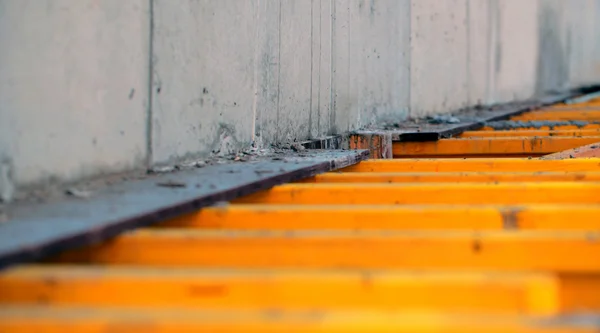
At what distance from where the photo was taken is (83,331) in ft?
3.42

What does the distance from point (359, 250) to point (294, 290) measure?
12.3 inches

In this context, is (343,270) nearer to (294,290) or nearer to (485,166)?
(294,290)

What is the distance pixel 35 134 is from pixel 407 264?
3.54 feet

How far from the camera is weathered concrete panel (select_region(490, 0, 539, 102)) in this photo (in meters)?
8.72

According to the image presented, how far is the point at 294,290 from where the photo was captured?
3.97 ft

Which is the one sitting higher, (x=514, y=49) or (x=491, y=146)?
(x=514, y=49)

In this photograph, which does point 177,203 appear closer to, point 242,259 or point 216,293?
point 242,259

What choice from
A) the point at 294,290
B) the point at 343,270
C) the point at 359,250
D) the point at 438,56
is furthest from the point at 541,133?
the point at 294,290

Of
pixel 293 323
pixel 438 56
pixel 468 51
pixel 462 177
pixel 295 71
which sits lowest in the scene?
pixel 293 323

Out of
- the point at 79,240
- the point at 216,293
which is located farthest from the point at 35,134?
the point at 216,293

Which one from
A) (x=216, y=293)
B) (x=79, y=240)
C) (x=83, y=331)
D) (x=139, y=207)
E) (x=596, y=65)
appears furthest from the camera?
(x=596, y=65)

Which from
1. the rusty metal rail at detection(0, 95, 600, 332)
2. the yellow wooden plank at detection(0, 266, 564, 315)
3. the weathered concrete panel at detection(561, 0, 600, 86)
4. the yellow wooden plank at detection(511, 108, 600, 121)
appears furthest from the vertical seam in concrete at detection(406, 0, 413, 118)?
the weathered concrete panel at detection(561, 0, 600, 86)

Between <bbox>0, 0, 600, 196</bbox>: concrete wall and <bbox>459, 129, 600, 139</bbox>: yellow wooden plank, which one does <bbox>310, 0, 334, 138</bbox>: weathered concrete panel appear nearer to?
<bbox>0, 0, 600, 196</bbox>: concrete wall

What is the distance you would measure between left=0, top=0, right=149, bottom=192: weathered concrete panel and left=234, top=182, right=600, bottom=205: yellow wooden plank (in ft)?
1.54
